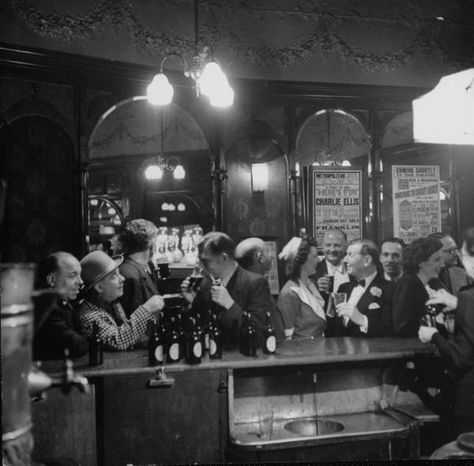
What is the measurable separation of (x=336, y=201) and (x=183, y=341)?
3.52m

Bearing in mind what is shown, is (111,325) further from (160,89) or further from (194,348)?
(160,89)

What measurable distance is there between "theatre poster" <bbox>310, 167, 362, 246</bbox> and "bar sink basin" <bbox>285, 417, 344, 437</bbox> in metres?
2.97

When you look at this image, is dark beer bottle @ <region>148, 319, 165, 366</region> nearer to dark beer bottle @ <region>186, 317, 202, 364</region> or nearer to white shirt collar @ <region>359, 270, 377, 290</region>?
dark beer bottle @ <region>186, 317, 202, 364</region>

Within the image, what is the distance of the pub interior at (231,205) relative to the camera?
303cm

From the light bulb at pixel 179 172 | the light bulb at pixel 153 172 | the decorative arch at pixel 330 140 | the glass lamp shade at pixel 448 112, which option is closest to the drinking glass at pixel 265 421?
the glass lamp shade at pixel 448 112

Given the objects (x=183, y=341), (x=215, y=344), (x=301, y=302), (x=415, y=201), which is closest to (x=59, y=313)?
(x=183, y=341)

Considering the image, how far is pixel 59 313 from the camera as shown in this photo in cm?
315

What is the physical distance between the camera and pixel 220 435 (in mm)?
3119

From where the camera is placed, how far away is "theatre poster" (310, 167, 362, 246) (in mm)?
6211

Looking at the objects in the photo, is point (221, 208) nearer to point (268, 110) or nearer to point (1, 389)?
point (268, 110)

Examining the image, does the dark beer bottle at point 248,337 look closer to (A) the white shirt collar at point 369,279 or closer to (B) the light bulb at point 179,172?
(A) the white shirt collar at point 369,279

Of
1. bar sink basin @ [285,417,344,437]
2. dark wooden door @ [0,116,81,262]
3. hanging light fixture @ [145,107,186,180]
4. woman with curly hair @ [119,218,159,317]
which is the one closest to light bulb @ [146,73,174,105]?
woman with curly hair @ [119,218,159,317]

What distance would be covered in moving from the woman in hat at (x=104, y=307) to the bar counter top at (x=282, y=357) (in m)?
0.11

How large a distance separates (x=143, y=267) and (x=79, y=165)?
1494mm
